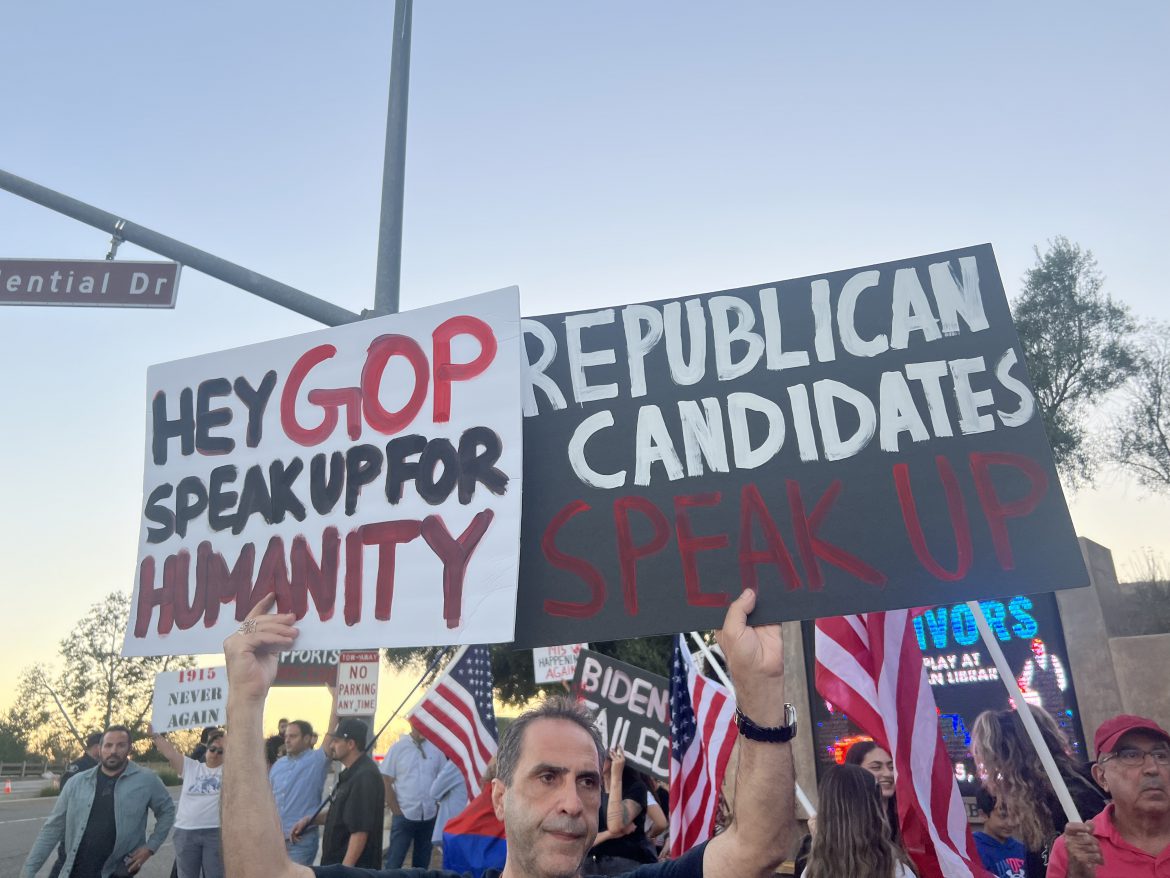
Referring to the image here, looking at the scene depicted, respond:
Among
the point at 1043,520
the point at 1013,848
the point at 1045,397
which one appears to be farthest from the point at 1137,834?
the point at 1045,397

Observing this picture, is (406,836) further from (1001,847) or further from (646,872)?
(646,872)

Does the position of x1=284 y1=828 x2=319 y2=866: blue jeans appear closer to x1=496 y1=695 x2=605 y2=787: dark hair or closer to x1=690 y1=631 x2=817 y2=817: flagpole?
x1=690 y1=631 x2=817 y2=817: flagpole

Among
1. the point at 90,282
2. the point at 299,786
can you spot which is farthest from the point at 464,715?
the point at 90,282

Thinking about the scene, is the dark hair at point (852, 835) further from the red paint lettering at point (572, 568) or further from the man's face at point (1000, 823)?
the red paint lettering at point (572, 568)

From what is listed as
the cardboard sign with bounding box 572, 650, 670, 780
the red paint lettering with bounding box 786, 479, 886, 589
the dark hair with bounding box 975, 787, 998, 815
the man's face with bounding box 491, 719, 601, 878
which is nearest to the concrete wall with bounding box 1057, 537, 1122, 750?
the cardboard sign with bounding box 572, 650, 670, 780

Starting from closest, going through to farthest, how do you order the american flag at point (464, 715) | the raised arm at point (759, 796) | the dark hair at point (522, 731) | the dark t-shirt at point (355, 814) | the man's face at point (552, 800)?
the raised arm at point (759, 796) < the man's face at point (552, 800) < the dark hair at point (522, 731) < the dark t-shirt at point (355, 814) < the american flag at point (464, 715)

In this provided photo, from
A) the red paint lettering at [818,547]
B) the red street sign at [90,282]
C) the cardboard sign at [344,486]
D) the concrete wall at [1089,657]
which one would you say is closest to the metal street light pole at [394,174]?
the red street sign at [90,282]

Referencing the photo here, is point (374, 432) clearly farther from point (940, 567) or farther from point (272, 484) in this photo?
point (940, 567)

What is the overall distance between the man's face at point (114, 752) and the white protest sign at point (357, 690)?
123 inches

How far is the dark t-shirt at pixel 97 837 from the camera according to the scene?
23.4 feet

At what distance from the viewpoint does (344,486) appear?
3.34 metres

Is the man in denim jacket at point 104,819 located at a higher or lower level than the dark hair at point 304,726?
lower

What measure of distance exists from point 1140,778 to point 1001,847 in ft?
4.72

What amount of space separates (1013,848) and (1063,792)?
1.42m
